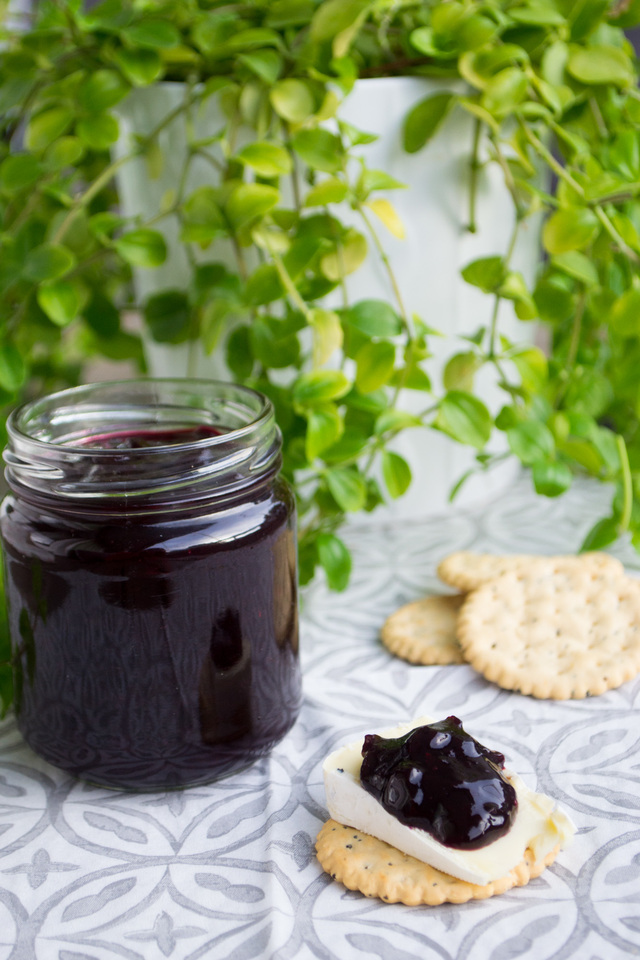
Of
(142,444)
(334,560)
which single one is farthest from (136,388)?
(334,560)

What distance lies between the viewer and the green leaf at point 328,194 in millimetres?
596

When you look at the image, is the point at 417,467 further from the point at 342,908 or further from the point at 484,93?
the point at 342,908

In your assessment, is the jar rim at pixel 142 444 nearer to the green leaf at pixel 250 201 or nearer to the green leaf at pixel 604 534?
the green leaf at pixel 250 201

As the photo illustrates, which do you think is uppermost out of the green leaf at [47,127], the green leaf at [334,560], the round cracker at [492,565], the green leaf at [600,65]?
the green leaf at [600,65]

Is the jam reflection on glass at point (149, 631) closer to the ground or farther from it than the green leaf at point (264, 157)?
closer to the ground

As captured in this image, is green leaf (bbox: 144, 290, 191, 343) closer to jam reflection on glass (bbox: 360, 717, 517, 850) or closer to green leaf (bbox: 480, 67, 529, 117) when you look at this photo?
green leaf (bbox: 480, 67, 529, 117)

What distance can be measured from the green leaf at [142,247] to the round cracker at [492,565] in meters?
0.33

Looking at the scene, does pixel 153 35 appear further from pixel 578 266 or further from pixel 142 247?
pixel 578 266

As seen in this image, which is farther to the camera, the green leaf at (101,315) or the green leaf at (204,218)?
the green leaf at (101,315)

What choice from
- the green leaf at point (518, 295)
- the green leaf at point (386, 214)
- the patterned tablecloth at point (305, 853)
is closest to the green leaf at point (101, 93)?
the green leaf at point (386, 214)

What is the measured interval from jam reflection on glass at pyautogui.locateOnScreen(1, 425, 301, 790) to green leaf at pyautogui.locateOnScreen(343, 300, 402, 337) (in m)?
0.17

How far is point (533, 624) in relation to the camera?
25.6 inches

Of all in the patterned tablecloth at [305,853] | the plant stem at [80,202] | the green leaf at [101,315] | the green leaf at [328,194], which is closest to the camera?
the patterned tablecloth at [305,853]

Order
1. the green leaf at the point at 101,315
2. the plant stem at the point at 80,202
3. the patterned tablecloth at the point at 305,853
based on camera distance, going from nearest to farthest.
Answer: the patterned tablecloth at the point at 305,853 < the plant stem at the point at 80,202 < the green leaf at the point at 101,315
